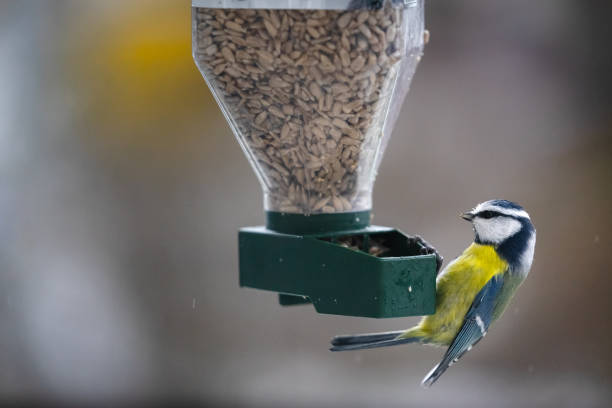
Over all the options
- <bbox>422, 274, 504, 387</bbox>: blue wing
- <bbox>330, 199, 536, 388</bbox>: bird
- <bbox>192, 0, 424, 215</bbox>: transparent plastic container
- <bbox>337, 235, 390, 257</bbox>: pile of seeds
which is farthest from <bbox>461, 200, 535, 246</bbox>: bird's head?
<bbox>192, 0, 424, 215</bbox>: transparent plastic container

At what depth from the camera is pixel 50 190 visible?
15.8 feet

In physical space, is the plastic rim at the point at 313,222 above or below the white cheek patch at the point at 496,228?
above

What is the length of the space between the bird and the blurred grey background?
176 centimetres

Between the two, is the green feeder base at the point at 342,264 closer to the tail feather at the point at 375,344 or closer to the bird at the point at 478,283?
the tail feather at the point at 375,344

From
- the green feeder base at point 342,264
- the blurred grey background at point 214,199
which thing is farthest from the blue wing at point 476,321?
the blurred grey background at point 214,199

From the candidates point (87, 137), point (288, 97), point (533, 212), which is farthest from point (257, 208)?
point (288, 97)

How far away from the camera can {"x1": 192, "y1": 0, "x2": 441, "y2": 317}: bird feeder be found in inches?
82.0

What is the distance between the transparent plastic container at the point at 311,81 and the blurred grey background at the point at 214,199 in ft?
7.50

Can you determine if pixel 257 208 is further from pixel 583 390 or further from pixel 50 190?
pixel 583 390

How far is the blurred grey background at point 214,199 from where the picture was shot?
4.64 meters

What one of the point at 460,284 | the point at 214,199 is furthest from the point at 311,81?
the point at 214,199

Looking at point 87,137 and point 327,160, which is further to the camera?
point 87,137

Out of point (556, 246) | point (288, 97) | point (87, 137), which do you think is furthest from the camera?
point (556, 246)

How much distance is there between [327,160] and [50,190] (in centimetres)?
295
